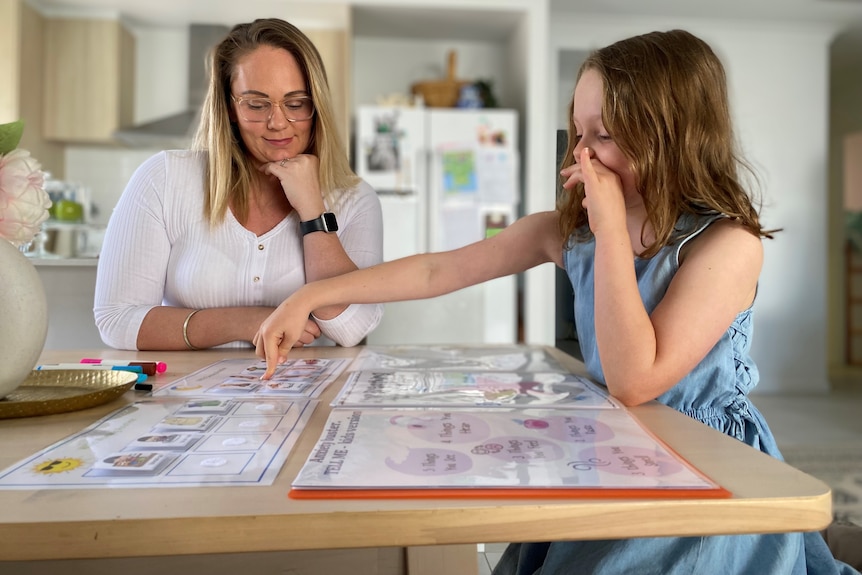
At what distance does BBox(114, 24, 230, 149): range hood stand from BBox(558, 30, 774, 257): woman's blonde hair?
341 centimetres

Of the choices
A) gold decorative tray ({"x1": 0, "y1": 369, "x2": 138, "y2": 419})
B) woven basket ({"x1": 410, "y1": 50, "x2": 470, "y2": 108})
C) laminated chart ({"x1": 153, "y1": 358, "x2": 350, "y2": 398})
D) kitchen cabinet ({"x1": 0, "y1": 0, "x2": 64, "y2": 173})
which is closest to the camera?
gold decorative tray ({"x1": 0, "y1": 369, "x2": 138, "y2": 419})

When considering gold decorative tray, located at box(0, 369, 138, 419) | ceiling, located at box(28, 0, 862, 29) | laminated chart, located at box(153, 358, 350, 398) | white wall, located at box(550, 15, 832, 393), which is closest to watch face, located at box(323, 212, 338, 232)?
laminated chart, located at box(153, 358, 350, 398)

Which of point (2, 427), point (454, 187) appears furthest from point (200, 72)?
point (2, 427)

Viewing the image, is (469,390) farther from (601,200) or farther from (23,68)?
(23,68)

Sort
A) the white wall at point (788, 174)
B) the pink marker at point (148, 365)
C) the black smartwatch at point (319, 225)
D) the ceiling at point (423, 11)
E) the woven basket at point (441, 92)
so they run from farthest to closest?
the white wall at point (788, 174) < the woven basket at point (441, 92) < the ceiling at point (423, 11) < the black smartwatch at point (319, 225) < the pink marker at point (148, 365)

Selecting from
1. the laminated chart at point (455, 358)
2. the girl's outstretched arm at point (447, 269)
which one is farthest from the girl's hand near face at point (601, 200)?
the girl's outstretched arm at point (447, 269)

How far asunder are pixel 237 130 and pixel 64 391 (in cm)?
81

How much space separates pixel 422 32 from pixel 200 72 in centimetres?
134

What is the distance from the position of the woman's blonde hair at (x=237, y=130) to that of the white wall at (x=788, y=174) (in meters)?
4.17

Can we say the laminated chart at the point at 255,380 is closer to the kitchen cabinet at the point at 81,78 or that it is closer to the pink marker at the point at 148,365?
the pink marker at the point at 148,365

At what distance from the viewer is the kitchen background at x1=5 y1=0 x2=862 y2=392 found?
3941 millimetres

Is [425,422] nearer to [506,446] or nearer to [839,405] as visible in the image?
[506,446]

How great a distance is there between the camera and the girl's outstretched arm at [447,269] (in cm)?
106

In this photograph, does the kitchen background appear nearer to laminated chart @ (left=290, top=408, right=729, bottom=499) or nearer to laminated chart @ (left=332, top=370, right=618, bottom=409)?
laminated chart @ (left=332, top=370, right=618, bottom=409)
